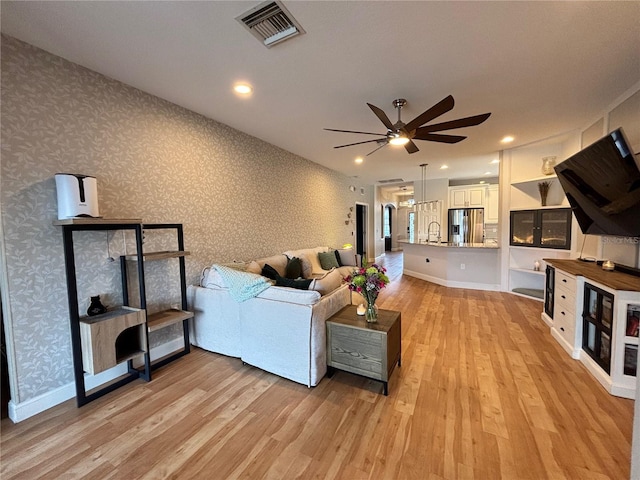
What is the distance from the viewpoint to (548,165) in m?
4.16

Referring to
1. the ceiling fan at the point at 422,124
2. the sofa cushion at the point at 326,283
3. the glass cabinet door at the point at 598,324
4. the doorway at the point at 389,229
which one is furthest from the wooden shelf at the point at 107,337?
the doorway at the point at 389,229

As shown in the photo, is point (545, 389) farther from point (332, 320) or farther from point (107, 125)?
point (107, 125)

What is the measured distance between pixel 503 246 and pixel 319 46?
15.9 ft

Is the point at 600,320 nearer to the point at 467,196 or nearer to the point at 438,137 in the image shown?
the point at 438,137

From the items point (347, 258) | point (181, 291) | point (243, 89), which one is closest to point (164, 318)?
point (181, 291)

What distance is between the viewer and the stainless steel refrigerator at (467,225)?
6957 millimetres

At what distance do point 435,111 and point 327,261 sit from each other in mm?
3524

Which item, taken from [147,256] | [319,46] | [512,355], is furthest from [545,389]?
[147,256]

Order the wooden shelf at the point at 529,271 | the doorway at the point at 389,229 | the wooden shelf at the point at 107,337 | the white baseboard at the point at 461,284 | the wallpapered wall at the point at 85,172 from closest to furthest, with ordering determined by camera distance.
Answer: the wallpapered wall at the point at 85,172, the wooden shelf at the point at 107,337, the wooden shelf at the point at 529,271, the white baseboard at the point at 461,284, the doorway at the point at 389,229

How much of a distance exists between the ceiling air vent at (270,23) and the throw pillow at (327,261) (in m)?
3.83

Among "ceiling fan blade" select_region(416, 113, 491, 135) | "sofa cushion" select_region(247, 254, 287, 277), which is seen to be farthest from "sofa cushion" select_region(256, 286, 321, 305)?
"ceiling fan blade" select_region(416, 113, 491, 135)

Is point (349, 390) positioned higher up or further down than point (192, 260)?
further down

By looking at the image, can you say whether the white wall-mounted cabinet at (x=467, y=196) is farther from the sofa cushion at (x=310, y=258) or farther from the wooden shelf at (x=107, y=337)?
the wooden shelf at (x=107, y=337)

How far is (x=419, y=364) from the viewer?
2.55 m
